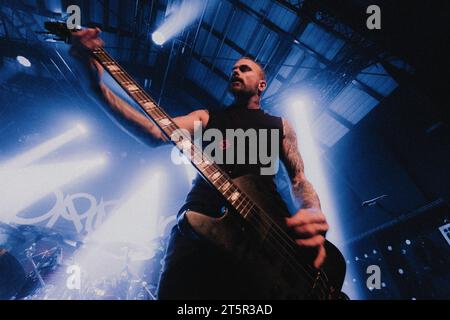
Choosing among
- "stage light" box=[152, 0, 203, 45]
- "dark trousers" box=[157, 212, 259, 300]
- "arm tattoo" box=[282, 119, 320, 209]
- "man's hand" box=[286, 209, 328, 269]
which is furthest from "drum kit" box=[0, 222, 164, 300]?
"stage light" box=[152, 0, 203, 45]

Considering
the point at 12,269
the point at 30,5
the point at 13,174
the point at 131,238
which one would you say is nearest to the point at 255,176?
the point at 12,269

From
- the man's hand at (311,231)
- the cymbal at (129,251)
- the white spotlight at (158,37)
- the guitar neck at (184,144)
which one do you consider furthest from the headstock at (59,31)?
the white spotlight at (158,37)

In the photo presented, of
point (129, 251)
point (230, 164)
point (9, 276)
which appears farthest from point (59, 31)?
point (129, 251)

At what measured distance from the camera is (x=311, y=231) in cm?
150

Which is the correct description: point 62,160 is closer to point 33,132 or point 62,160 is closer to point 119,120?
point 33,132

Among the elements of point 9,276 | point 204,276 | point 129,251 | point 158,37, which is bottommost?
point 129,251

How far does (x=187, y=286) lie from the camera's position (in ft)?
4.37

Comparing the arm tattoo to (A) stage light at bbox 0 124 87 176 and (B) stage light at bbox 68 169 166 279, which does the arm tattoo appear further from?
(A) stage light at bbox 0 124 87 176

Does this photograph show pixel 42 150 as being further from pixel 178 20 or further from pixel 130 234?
pixel 178 20

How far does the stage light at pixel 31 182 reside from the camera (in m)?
8.72

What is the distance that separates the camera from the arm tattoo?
2047 mm

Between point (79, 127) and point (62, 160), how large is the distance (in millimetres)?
1660

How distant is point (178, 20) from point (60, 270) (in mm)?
7332

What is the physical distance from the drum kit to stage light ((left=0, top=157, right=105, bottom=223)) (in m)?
1.69
